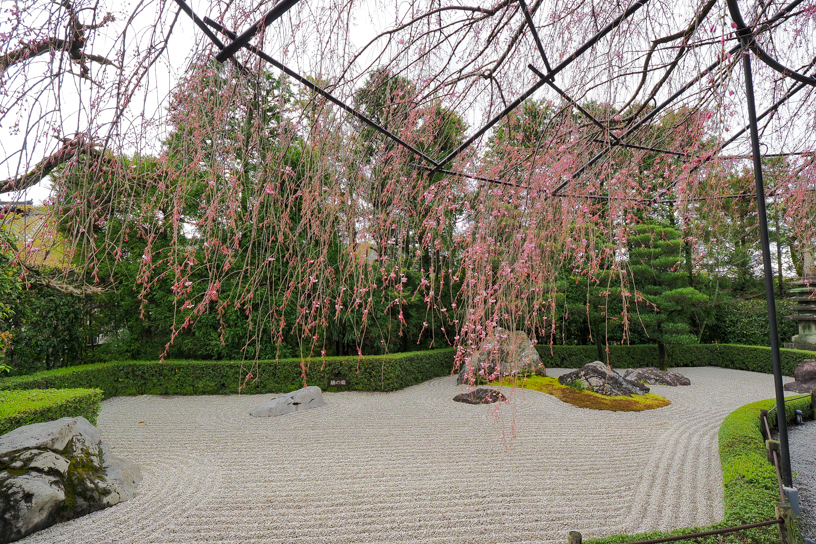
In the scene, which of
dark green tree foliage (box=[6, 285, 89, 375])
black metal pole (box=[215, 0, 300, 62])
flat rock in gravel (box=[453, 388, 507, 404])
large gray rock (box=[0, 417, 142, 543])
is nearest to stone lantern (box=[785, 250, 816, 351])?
flat rock in gravel (box=[453, 388, 507, 404])

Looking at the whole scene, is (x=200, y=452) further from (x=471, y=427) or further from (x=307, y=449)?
(x=471, y=427)

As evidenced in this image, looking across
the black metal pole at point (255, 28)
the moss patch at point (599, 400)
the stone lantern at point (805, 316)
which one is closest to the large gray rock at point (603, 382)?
the moss patch at point (599, 400)

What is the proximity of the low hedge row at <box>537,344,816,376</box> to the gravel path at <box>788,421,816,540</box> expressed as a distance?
393cm

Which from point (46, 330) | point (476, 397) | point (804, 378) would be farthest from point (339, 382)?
point (804, 378)

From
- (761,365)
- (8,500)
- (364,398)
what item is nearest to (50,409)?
(8,500)

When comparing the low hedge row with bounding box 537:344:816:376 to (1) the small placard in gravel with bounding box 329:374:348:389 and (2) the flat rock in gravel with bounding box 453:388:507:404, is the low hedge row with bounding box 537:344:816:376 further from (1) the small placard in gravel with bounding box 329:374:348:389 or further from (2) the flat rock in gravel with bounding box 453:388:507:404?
(1) the small placard in gravel with bounding box 329:374:348:389

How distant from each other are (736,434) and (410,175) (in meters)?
3.23

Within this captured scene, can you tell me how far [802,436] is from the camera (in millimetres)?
4008

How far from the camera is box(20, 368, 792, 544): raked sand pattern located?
2.21 m

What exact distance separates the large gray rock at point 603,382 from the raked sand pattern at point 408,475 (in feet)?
1.98

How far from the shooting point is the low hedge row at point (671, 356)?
8.33 meters

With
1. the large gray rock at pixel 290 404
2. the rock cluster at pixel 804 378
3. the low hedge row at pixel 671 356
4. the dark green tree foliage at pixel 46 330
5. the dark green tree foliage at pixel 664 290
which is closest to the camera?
the large gray rock at pixel 290 404

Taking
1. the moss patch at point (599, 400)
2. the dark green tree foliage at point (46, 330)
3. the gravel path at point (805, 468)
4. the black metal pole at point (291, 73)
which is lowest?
the gravel path at point (805, 468)

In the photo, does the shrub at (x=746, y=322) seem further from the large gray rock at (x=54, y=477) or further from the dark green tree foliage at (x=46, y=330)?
the dark green tree foliage at (x=46, y=330)
